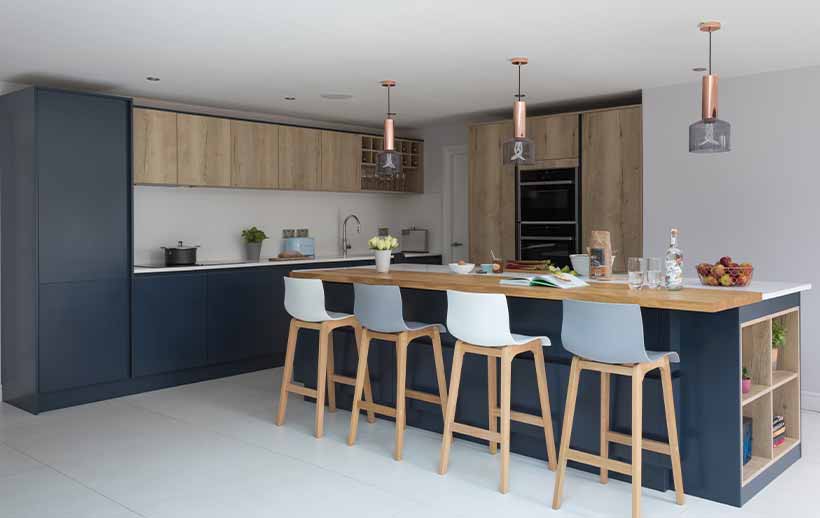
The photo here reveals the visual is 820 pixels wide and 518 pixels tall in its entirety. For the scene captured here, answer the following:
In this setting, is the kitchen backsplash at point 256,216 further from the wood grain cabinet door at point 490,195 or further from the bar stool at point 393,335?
the bar stool at point 393,335

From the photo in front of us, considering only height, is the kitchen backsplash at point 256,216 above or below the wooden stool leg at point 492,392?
above

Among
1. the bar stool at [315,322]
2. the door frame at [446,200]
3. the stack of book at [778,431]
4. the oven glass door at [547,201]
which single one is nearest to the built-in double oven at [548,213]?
the oven glass door at [547,201]

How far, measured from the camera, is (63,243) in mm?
5199

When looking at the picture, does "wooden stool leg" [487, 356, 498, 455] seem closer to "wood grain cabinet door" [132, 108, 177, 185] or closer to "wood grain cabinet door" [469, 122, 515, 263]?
"wood grain cabinet door" [469, 122, 515, 263]

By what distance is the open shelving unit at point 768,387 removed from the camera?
372cm

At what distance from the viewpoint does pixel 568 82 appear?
561cm

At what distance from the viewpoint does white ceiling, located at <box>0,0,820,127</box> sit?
366 centimetres

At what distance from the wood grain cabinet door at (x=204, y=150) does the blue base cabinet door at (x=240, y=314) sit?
85 cm

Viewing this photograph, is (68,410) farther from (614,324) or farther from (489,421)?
(614,324)

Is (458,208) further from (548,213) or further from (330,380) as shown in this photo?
(330,380)

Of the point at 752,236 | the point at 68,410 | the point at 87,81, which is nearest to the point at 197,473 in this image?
the point at 68,410

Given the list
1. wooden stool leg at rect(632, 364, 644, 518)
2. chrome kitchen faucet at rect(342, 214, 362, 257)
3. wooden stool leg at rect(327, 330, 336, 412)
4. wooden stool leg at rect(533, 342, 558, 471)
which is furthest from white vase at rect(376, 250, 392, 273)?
chrome kitchen faucet at rect(342, 214, 362, 257)

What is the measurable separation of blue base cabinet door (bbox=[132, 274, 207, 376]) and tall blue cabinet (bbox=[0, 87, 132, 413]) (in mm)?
104

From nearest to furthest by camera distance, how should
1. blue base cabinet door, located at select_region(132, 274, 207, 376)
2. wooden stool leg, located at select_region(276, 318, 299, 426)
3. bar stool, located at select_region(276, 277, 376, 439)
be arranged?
bar stool, located at select_region(276, 277, 376, 439), wooden stool leg, located at select_region(276, 318, 299, 426), blue base cabinet door, located at select_region(132, 274, 207, 376)
